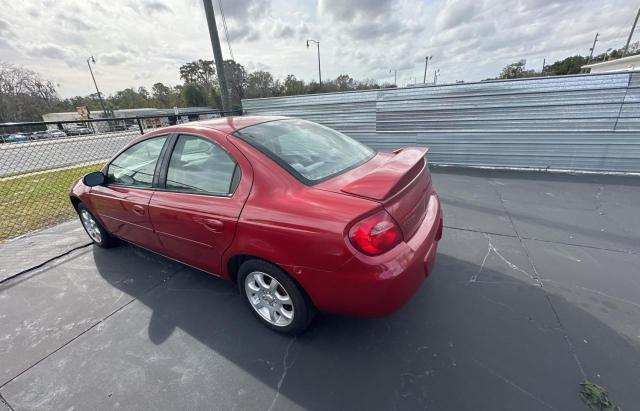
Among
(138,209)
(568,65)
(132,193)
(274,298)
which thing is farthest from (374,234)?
(568,65)

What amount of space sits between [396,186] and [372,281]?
2.01ft

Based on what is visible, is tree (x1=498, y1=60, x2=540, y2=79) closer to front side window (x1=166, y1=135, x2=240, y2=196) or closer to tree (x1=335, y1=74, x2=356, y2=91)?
tree (x1=335, y1=74, x2=356, y2=91)

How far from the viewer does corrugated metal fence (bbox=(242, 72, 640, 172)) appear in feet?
16.6

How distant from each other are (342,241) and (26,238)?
4968mm

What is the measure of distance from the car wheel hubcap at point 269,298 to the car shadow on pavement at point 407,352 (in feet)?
0.49

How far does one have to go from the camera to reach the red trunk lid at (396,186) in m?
1.71

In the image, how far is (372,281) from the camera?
1.60 metres

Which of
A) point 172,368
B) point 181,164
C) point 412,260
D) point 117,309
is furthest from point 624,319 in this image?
point 117,309

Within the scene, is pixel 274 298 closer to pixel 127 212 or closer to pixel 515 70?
pixel 127 212

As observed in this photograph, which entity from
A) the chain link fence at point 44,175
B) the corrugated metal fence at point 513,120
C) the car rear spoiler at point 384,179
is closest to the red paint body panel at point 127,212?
the car rear spoiler at point 384,179

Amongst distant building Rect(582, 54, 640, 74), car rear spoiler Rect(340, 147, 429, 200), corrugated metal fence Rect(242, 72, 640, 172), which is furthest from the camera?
distant building Rect(582, 54, 640, 74)

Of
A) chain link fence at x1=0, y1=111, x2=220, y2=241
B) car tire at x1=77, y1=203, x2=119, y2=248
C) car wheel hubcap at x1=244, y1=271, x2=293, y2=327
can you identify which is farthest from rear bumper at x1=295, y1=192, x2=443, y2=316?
chain link fence at x1=0, y1=111, x2=220, y2=241

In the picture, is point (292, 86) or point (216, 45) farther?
point (292, 86)

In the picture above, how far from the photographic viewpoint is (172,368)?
194cm
